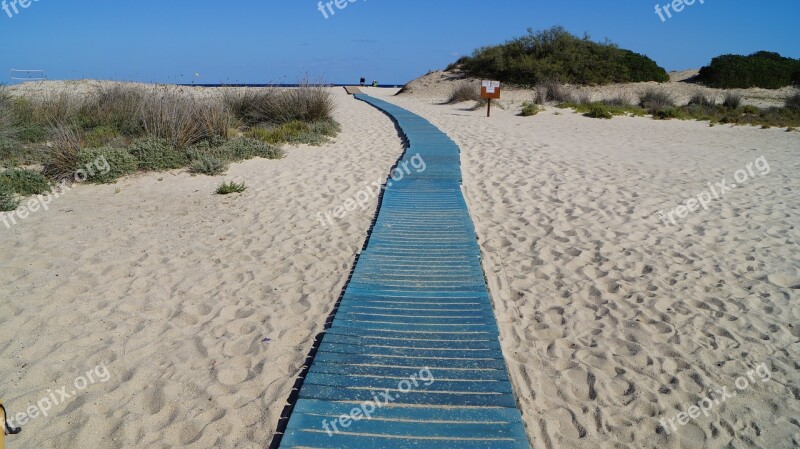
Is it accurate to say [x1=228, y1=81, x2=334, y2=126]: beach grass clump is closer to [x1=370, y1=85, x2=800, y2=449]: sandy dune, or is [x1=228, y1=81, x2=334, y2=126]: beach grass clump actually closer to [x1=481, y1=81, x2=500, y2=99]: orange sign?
[x1=481, y1=81, x2=500, y2=99]: orange sign

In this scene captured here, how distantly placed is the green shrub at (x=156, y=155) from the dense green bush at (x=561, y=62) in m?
24.7

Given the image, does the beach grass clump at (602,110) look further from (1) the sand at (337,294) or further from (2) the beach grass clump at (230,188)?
(2) the beach grass clump at (230,188)

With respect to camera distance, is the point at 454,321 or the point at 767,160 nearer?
the point at 454,321

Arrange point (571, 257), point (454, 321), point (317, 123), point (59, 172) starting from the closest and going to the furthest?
point (454, 321) → point (571, 257) → point (59, 172) → point (317, 123)

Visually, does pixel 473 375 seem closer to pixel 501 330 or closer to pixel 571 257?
pixel 501 330

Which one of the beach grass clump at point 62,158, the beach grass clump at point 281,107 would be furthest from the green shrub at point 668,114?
the beach grass clump at point 62,158

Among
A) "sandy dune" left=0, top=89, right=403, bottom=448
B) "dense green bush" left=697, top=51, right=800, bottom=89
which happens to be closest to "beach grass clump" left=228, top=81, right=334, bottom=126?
"sandy dune" left=0, top=89, right=403, bottom=448

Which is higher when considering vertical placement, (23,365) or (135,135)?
(135,135)

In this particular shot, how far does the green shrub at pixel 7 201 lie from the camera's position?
6.07 meters

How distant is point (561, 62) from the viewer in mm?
30781

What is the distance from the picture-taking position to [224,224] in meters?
5.80

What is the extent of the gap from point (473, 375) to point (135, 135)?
9037mm

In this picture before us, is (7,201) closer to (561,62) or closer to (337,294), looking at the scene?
(337,294)

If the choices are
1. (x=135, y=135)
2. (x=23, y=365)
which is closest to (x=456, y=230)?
(x=23, y=365)
